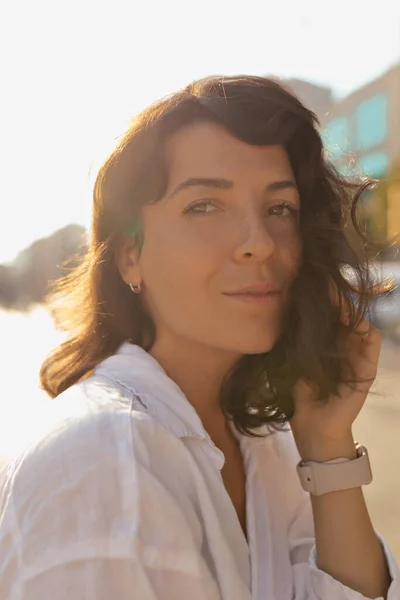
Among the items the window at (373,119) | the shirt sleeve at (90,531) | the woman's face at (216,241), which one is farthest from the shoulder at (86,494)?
the window at (373,119)

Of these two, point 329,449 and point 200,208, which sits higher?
point 200,208

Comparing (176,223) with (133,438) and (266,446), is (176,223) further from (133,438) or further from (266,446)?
(266,446)

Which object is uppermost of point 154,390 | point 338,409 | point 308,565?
point 154,390

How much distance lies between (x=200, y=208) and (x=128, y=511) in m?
0.74

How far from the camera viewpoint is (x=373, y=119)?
24656 mm

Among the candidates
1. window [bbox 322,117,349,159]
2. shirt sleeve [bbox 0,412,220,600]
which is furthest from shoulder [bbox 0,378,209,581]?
window [bbox 322,117,349,159]

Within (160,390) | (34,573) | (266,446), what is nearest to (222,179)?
(160,390)

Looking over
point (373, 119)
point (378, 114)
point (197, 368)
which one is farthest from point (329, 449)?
point (373, 119)

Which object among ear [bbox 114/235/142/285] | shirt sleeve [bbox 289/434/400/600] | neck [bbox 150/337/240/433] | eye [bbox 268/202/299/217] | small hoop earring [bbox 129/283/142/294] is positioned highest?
eye [bbox 268/202/299/217]

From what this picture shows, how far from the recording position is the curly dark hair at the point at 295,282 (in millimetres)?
1527

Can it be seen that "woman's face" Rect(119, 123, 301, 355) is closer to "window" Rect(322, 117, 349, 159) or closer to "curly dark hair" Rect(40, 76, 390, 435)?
"curly dark hair" Rect(40, 76, 390, 435)

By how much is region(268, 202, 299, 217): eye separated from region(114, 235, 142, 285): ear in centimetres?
36

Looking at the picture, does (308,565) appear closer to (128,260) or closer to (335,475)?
(335,475)

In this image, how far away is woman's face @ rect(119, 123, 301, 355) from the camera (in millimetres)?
1472
